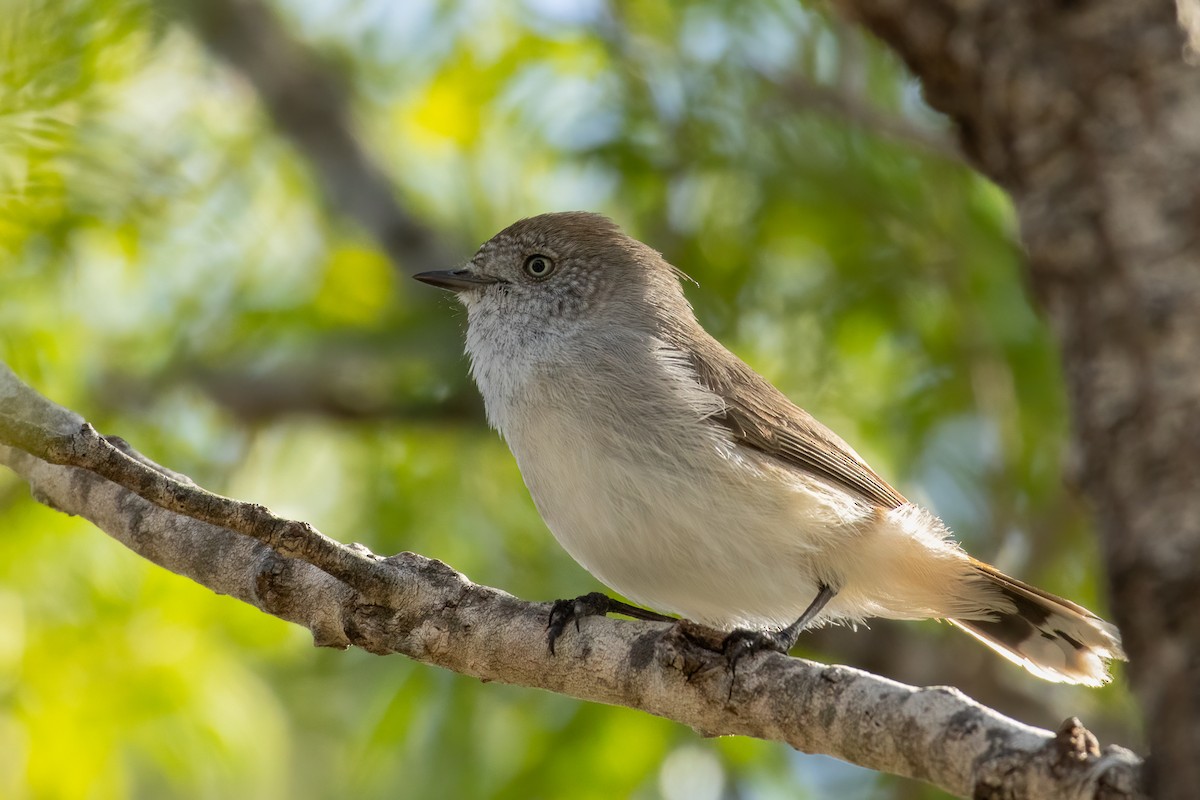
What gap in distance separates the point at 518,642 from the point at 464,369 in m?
2.89

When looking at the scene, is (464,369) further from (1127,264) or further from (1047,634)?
(1127,264)

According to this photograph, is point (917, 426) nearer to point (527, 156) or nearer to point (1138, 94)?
point (527, 156)

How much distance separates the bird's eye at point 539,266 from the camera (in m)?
5.27

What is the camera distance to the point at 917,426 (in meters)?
6.00

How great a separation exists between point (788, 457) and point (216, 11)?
18.5 feet

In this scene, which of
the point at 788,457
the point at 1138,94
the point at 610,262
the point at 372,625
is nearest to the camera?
the point at 1138,94

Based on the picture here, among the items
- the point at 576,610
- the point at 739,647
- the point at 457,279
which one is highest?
the point at 457,279

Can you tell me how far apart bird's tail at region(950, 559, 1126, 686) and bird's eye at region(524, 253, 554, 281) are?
2126mm

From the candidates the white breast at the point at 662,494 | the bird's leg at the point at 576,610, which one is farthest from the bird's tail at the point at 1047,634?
the bird's leg at the point at 576,610

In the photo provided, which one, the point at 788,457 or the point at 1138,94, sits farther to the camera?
the point at 788,457

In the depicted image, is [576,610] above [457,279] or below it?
below

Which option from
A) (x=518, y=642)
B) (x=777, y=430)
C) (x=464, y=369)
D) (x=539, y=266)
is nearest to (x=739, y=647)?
(x=518, y=642)

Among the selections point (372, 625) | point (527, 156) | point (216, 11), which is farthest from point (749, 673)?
point (216, 11)

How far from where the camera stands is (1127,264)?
1845mm
